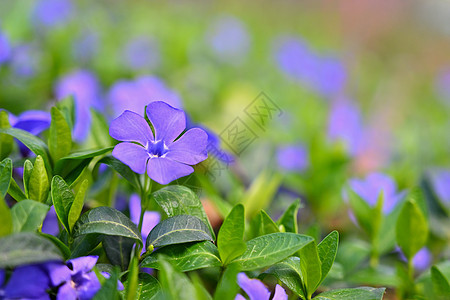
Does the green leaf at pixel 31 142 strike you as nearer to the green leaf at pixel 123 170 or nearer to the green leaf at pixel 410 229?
the green leaf at pixel 123 170

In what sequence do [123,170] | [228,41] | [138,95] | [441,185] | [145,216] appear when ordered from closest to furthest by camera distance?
[123,170] < [145,216] < [441,185] < [138,95] < [228,41]

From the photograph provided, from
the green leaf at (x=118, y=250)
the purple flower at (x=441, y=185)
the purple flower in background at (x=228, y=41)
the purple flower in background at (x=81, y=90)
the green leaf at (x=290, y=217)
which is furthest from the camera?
the purple flower in background at (x=228, y=41)

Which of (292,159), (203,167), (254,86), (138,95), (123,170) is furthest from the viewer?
(254,86)

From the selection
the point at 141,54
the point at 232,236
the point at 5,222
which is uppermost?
the point at 232,236

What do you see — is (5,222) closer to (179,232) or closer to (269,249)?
(179,232)

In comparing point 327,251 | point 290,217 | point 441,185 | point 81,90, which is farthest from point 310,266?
point 81,90

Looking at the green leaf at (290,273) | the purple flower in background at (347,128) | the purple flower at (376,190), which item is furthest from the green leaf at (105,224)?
the purple flower in background at (347,128)

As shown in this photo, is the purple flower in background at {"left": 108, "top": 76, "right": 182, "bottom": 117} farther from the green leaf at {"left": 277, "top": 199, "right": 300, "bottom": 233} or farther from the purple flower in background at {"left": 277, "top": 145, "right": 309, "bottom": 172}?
the green leaf at {"left": 277, "top": 199, "right": 300, "bottom": 233}
